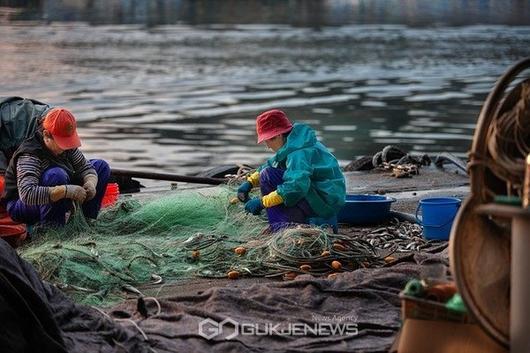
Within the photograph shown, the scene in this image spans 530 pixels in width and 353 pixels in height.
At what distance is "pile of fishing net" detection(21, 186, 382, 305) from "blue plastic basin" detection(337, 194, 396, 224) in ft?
2.39

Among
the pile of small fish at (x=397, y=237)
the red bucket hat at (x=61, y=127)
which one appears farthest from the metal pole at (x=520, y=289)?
the red bucket hat at (x=61, y=127)

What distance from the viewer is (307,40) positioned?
42.8 meters

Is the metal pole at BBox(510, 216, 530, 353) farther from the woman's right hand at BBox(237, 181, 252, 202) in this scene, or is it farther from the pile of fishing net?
the woman's right hand at BBox(237, 181, 252, 202)

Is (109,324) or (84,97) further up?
(109,324)

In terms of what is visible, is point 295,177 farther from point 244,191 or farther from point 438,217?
point 438,217

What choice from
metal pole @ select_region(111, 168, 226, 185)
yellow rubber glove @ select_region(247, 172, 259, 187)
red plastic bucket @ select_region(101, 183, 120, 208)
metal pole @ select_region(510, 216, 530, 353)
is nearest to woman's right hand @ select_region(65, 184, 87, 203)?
red plastic bucket @ select_region(101, 183, 120, 208)

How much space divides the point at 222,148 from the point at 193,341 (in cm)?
1328

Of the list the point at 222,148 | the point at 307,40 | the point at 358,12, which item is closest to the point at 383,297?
the point at 222,148

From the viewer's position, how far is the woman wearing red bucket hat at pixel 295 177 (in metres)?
6.95

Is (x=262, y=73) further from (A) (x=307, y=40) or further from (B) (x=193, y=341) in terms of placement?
(B) (x=193, y=341)

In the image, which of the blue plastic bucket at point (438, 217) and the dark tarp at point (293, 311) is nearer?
the dark tarp at point (293, 311)

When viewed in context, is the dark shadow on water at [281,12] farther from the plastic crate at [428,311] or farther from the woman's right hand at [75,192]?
the plastic crate at [428,311]

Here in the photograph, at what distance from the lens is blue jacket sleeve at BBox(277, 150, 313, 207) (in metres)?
6.90

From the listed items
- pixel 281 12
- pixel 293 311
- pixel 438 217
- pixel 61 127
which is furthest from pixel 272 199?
pixel 281 12
